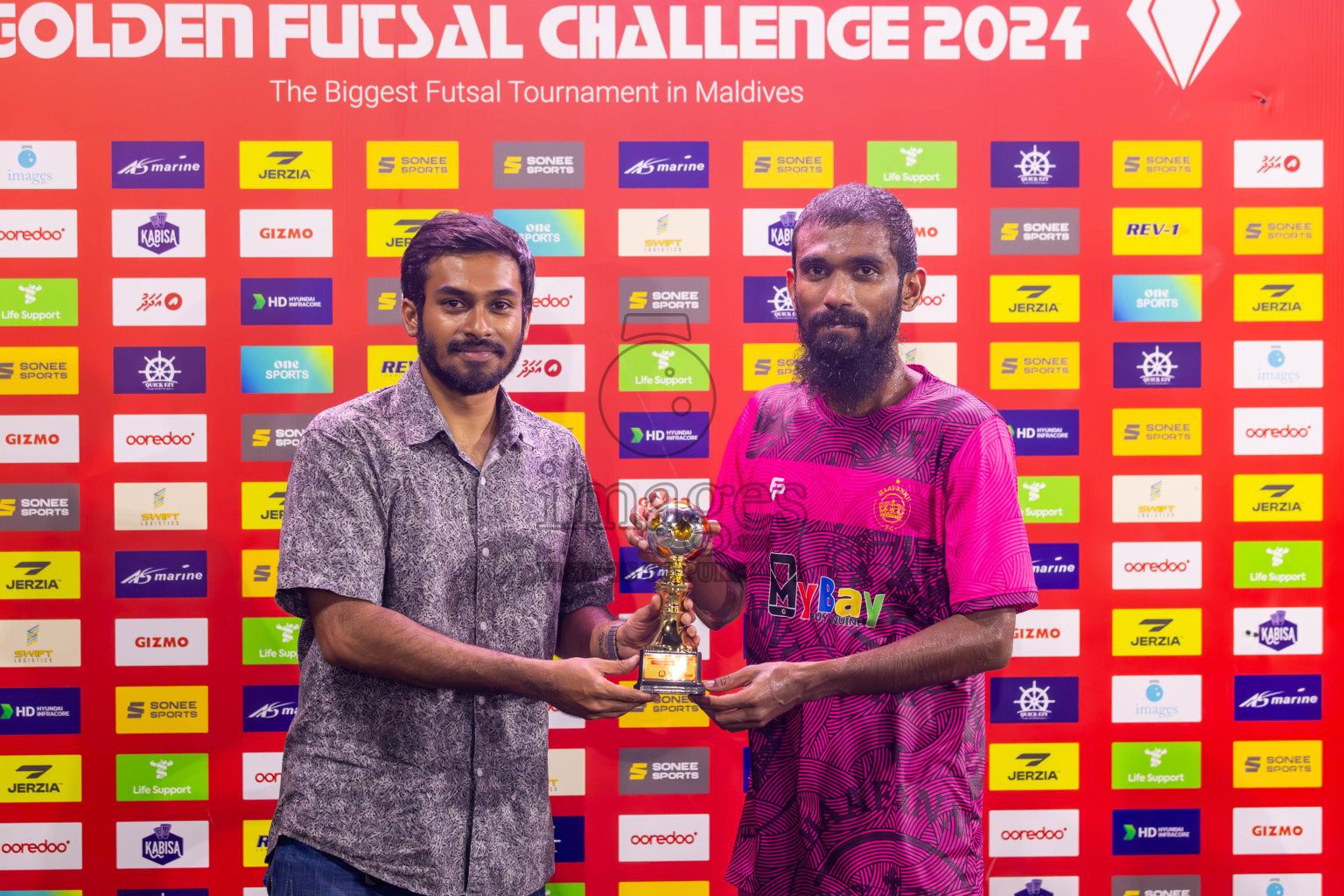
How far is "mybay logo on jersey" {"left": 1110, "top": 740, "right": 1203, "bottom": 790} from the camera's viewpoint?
9.68ft

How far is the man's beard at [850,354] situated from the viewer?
200 cm

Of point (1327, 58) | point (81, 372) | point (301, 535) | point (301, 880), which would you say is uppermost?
point (1327, 58)

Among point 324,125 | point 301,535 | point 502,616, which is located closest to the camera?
point 301,535

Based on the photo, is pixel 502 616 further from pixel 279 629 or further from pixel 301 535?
pixel 279 629

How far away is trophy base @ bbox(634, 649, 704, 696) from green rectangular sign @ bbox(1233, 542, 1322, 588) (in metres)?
2.19

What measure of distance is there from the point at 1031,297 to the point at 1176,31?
3.47 feet

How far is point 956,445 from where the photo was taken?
1.96 m

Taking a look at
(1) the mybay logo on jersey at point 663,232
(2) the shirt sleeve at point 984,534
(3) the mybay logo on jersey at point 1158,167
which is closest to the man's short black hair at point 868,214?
(2) the shirt sleeve at point 984,534

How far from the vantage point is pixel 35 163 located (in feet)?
9.25

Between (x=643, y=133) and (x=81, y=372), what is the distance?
83.5 inches

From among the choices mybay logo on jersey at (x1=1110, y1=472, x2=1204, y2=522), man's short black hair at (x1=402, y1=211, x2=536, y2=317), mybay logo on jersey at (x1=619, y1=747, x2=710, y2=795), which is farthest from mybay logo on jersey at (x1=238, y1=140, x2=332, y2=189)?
mybay logo on jersey at (x1=1110, y1=472, x2=1204, y2=522)

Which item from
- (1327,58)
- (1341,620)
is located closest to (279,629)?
(1341,620)

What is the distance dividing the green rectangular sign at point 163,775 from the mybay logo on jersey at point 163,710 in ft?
0.29

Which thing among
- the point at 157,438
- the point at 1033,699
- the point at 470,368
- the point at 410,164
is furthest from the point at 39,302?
the point at 1033,699
